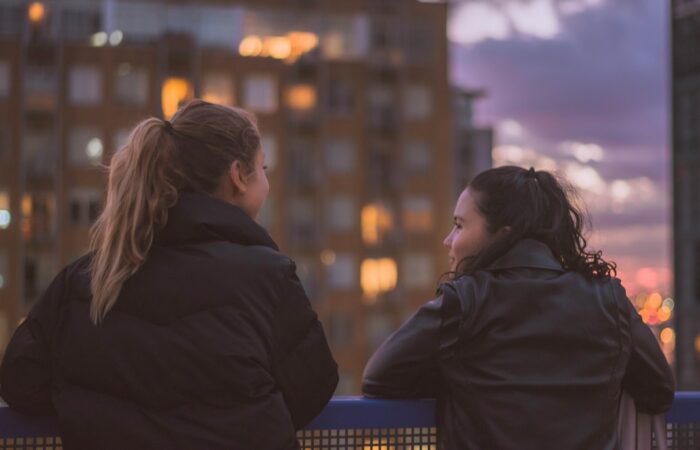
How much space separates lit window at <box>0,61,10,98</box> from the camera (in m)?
51.4

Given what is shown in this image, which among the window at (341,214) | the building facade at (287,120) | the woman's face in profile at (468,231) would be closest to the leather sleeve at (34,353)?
the woman's face in profile at (468,231)

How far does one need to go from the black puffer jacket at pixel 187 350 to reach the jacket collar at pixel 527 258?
62 cm

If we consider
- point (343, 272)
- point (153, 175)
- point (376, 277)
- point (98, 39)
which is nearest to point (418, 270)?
point (376, 277)

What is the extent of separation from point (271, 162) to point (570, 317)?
5287cm

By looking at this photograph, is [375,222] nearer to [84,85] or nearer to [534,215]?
[84,85]

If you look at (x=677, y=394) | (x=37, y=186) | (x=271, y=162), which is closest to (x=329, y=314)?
(x=271, y=162)

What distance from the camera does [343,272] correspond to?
55.8m

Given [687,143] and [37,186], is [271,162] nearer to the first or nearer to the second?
[37,186]

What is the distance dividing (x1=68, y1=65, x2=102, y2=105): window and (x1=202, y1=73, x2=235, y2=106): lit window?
506cm

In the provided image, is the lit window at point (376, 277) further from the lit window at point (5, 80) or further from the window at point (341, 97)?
the lit window at point (5, 80)

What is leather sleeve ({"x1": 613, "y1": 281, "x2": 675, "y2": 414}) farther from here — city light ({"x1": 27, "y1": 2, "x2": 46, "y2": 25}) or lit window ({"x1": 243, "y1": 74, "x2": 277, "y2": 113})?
lit window ({"x1": 243, "y1": 74, "x2": 277, "y2": 113})

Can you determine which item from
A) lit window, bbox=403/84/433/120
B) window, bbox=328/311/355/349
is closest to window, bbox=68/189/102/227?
window, bbox=328/311/355/349

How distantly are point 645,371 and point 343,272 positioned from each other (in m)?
52.3

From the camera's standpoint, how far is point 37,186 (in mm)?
51469
